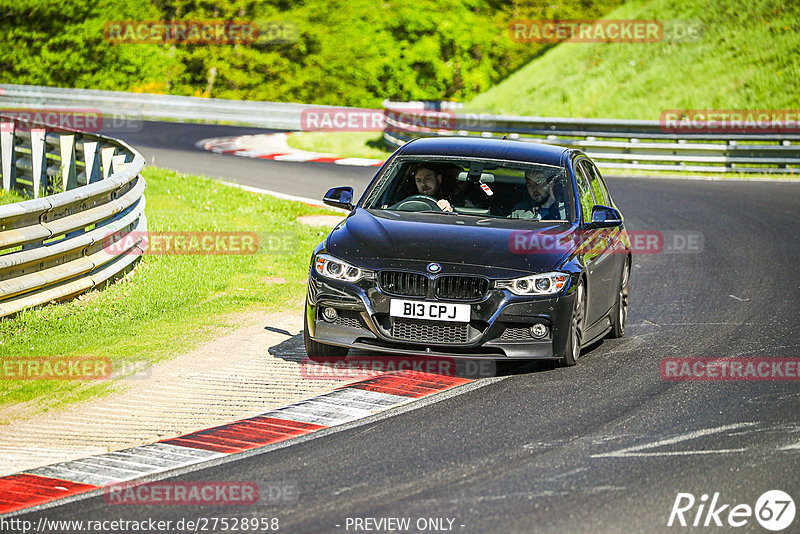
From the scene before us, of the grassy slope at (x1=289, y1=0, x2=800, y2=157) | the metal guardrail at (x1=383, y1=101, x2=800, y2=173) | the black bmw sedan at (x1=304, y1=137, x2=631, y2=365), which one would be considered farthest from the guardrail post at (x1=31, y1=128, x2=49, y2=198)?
the grassy slope at (x1=289, y1=0, x2=800, y2=157)

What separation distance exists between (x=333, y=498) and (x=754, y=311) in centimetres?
661

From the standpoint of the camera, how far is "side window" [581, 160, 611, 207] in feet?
34.2

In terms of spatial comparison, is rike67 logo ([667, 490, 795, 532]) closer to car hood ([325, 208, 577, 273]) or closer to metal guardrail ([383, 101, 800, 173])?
car hood ([325, 208, 577, 273])

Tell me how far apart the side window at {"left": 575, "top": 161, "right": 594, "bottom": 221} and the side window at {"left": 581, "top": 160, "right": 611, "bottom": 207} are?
0.66 ft

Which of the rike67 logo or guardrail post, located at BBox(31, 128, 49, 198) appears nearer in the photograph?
the rike67 logo

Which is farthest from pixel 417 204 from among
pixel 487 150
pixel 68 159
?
pixel 68 159

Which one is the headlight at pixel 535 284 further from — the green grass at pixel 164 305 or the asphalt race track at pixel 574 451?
the green grass at pixel 164 305

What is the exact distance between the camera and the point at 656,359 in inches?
360

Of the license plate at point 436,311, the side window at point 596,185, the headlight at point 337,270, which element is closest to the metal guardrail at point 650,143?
the side window at point 596,185

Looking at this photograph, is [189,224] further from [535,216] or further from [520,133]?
[520,133]

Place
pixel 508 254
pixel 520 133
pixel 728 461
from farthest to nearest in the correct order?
pixel 520 133 < pixel 508 254 < pixel 728 461

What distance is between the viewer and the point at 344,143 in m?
34.1

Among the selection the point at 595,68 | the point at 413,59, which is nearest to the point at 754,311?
the point at 595,68

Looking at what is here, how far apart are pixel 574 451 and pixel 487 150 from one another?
3837 millimetres
